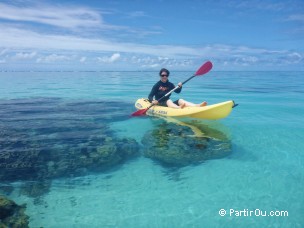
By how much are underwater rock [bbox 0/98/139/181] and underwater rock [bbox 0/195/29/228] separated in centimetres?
166

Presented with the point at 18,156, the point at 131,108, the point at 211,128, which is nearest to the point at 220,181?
the point at 211,128

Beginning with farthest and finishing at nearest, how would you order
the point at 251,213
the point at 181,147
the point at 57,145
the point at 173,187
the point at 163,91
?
the point at 163,91 → the point at 57,145 → the point at 181,147 → the point at 173,187 → the point at 251,213

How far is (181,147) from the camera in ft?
25.3

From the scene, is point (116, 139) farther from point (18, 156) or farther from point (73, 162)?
point (18, 156)

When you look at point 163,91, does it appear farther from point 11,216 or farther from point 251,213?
point 11,216

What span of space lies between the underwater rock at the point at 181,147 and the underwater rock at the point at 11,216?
3490 millimetres

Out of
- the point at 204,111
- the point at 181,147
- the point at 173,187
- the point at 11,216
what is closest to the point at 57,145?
the point at 181,147

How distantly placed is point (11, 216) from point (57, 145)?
3691 mm

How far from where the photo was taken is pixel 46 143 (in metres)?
8.16

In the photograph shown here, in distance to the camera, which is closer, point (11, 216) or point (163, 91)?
point (11, 216)

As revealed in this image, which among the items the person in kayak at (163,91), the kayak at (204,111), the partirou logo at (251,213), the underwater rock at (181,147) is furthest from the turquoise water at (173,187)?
the person in kayak at (163,91)

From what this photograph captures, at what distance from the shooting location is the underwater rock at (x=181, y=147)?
7102 mm

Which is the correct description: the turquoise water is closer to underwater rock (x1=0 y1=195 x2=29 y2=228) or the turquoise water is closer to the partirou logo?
the partirou logo

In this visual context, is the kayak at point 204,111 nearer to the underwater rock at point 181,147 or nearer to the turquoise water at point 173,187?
the turquoise water at point 173,187
